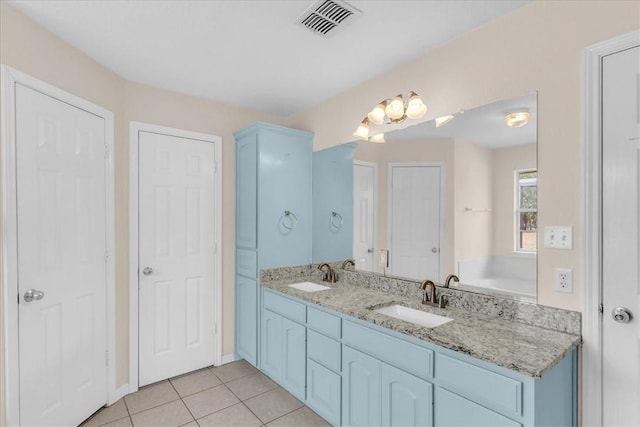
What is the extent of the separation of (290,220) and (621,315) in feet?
7.32

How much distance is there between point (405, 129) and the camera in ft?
7.30

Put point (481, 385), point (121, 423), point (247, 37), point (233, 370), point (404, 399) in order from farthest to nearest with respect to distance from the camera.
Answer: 1. point (233, 370)
2. point (121, 423)
3. point (247, 37)
4. point (404, 399)
5. point (481, 385)

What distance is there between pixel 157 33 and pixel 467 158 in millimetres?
1973

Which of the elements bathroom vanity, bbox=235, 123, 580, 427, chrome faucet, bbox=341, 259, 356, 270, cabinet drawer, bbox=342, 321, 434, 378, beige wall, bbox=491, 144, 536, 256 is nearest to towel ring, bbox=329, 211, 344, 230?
bathroom vanity, bbox=235, 123, 580, 427

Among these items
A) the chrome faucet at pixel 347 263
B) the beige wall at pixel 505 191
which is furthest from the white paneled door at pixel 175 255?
the beige wall at pixel 505 191

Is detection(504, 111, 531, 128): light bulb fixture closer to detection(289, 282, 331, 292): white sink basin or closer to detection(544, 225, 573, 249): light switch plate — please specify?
detection(544, 225, 573, 249): light switch plate

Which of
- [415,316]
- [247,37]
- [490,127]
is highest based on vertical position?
[247,37]

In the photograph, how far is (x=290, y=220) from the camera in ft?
9.65

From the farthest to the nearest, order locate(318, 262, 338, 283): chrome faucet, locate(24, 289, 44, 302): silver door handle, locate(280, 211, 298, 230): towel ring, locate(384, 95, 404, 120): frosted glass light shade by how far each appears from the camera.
Answer: locate(280, 211, 298, 230): towel ring, locate(318, 262, 338, 283): chrome faucet, locate(384, 95, 404, 120): frosted glass light shade, locate(24, 289, 44, 302): silver door handle

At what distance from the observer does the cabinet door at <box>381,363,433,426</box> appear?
4.91ft

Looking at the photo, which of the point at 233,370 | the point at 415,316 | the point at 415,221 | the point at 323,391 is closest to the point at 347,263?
the point at 415,221

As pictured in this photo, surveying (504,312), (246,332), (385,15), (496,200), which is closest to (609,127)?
(496,200)

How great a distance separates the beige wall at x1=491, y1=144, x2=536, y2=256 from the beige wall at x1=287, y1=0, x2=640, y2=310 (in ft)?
0.38

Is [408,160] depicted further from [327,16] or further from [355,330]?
[355,330]
